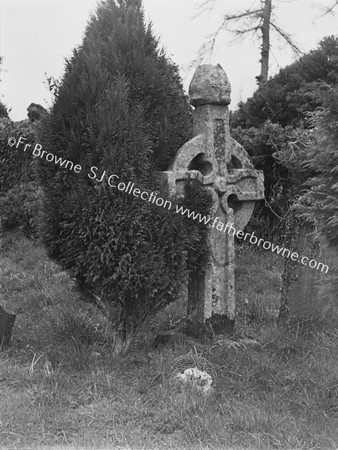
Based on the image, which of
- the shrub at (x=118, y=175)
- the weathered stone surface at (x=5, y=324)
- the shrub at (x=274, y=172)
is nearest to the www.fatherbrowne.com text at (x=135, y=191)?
the shrub at (x=118, y=175)

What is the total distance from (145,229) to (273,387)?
1551mm

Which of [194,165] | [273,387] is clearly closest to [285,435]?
[273,387]

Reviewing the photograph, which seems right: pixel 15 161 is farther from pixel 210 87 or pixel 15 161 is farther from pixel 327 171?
pixel 327 171

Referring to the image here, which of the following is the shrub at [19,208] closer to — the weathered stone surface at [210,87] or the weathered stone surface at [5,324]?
the weathered stone surface at [5,324]

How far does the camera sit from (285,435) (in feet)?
12.0

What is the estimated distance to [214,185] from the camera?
215 inches

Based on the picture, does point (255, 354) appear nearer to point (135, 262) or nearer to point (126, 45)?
point (135, 262)

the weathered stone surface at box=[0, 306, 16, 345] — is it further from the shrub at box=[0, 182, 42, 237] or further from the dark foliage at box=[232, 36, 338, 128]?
the dark foliage at box=[232, 36, 338, 128]

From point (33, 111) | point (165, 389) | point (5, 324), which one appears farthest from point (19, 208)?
point (165, 389)

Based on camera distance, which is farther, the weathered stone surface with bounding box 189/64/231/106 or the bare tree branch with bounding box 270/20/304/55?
the bare tree branch with bounding box 270/20/304/55

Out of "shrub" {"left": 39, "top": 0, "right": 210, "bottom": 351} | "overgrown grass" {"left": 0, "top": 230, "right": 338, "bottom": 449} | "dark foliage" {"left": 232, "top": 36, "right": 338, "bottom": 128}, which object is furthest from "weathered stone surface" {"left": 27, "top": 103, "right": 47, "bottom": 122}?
"shrub" {"left": 39, "top": 0, "right": 210, "bottom": 351}

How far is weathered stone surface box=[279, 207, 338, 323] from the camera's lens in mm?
5766

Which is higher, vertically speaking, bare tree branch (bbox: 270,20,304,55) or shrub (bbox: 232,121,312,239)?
bare tree branch (bbox: 270,20,304,55)

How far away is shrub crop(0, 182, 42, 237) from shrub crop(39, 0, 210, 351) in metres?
5.00
